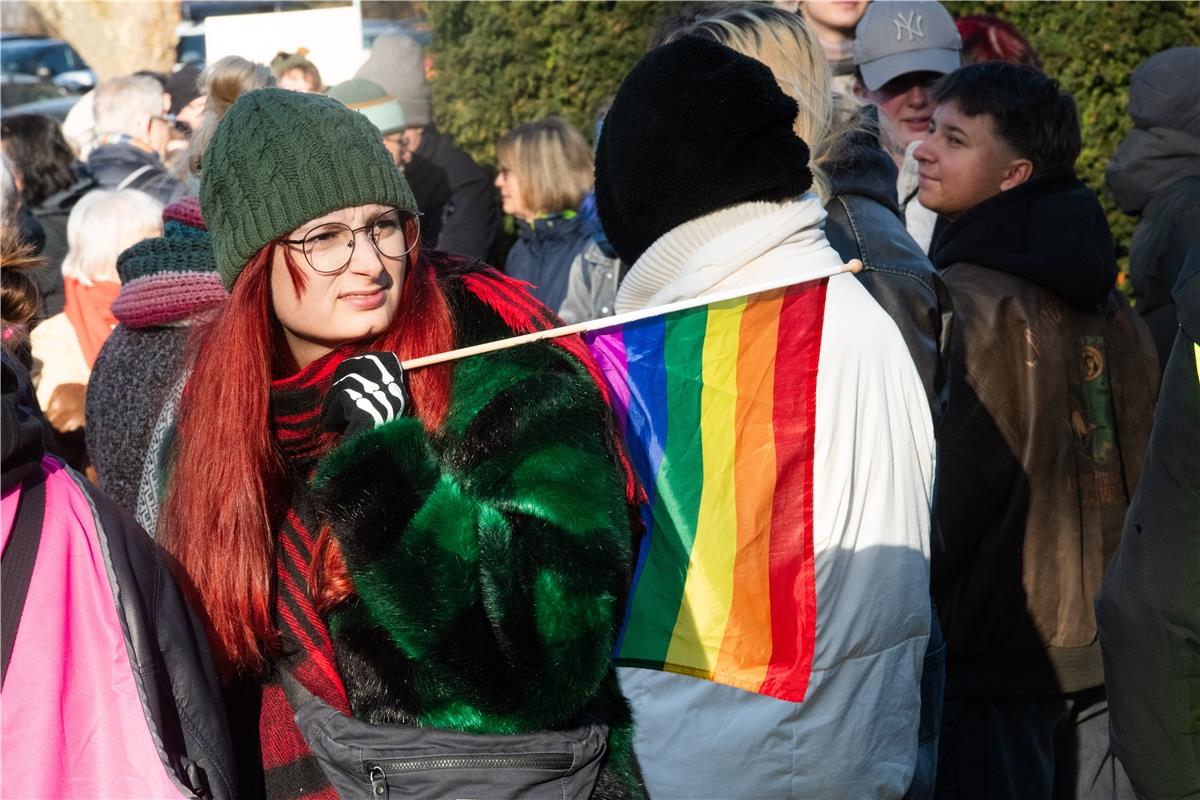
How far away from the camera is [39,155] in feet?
21.8

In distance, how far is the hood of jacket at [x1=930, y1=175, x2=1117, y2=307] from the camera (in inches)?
143

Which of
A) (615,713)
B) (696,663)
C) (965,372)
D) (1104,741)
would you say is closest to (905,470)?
(696,663)

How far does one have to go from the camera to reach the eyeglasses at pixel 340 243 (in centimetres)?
236

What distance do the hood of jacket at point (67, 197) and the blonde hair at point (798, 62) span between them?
4.44 meters

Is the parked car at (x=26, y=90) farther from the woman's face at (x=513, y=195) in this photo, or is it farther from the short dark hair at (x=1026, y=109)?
the short dark hair at (x=1026, y=109)

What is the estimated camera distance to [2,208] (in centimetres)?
275

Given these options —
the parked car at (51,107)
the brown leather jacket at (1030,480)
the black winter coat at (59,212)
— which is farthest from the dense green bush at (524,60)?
the parked car at (51,107)

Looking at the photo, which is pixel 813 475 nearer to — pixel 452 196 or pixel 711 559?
pixel 711 559

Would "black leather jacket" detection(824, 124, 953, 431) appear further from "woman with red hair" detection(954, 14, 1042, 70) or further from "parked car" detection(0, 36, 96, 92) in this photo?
"parked car" detection(0, 36, 96, 92)

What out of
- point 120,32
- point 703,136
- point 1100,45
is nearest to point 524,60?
point 1100,45

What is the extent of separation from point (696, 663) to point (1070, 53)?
6.21 metres

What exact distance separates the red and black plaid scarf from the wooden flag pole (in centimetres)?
21

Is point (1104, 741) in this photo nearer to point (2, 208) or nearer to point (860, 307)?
point (860, 307)

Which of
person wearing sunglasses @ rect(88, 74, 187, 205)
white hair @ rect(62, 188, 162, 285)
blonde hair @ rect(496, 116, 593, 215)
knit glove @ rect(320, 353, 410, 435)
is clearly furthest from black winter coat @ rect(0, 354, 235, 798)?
person wearing sunglasses @ rect(88, 74, 187, 205)
